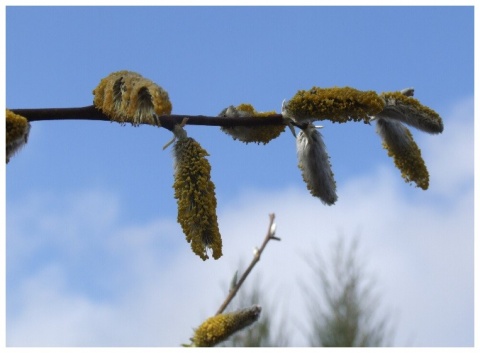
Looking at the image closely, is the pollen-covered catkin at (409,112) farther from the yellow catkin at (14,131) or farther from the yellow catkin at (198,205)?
the yellow catkin at (14,131)

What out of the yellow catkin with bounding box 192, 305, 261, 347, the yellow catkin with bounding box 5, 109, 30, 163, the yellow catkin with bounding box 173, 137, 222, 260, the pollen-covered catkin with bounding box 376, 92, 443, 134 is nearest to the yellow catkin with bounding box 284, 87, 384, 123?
the pollen-covered catkin with bounding box 376, 92, 443, 134

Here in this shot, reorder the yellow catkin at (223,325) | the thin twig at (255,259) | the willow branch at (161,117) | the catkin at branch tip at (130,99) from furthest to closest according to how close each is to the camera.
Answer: the thin twig at (255,259) → the yellow catkin at (223,325) → the willow branch at (161,117) → the catkin at branch tip at (130,99)

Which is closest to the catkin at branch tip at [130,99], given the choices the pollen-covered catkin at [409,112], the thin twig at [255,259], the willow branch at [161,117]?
the willow branch at [161,117]

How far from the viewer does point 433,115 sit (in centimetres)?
152

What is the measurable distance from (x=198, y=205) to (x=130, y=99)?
0.23 m

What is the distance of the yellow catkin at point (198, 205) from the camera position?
1.25 meters

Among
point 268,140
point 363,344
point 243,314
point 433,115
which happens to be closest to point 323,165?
point 268,140

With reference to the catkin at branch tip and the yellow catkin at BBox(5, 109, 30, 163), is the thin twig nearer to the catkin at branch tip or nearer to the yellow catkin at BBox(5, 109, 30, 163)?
the catkin at branch tip

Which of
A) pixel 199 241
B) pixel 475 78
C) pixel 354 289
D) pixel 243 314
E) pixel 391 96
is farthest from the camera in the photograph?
pixel 354 289

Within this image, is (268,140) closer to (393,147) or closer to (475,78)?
(393,147)

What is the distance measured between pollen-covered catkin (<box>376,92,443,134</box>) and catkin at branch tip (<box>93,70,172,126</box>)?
0.48 metres

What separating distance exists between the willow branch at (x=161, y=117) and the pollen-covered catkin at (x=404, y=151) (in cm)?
22

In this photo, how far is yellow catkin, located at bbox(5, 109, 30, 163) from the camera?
1.08 m
